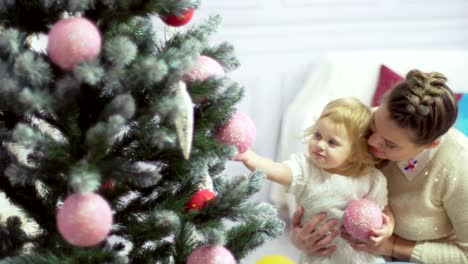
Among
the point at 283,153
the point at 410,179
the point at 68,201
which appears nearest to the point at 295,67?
the point at 283,153

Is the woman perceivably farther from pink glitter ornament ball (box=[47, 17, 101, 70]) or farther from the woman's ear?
pink glitter ornament ball (box=[47, 17, 101, 70])

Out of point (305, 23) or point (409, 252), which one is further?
point (305, 23)

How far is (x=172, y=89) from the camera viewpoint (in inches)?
29.2

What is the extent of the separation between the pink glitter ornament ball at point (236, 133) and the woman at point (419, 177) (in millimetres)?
462

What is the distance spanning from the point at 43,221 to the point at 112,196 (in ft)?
0.32

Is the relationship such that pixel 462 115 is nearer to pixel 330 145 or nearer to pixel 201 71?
pixel 330 145

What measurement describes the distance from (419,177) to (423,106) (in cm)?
23

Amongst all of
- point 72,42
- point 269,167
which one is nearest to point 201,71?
point 72,42

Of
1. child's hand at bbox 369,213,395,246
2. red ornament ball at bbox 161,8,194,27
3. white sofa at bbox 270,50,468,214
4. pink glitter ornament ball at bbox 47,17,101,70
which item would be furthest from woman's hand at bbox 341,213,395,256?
pink glitter ornament ball at bbox 47,17,101,70

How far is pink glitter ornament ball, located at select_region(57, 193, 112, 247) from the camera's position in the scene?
0.64 metres

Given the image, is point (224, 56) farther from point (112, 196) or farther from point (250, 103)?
point (250, 103)

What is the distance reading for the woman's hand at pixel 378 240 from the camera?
1.29m

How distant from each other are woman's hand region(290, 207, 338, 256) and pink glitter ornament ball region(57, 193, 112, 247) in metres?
0.76

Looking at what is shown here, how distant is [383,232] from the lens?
1304 mm
